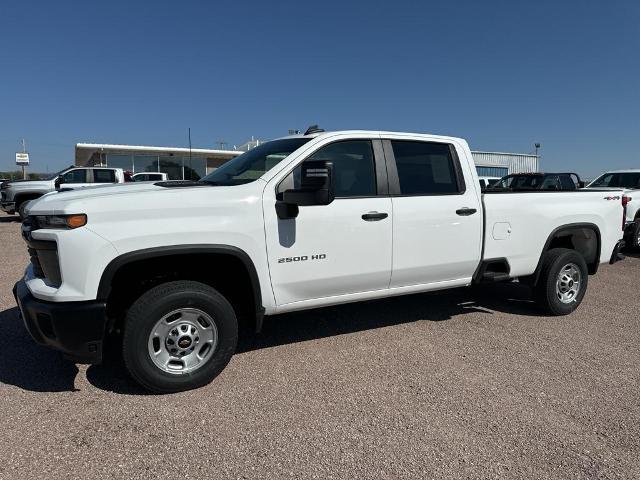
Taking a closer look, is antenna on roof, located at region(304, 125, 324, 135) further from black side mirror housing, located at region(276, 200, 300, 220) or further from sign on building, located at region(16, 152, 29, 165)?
sign on building, located at region(16, 152, 29, 165)

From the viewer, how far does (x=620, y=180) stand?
38.1 ft

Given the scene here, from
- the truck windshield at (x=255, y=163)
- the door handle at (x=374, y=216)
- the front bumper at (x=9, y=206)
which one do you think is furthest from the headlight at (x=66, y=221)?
the front bumper at (x=9, y=206)

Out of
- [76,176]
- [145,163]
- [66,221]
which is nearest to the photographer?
[66,221]

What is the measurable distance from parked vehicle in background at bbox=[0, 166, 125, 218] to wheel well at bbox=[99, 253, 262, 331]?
509 inches

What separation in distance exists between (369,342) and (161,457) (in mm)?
2280

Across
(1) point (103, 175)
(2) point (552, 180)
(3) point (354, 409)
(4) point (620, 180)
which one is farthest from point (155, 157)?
(3) point (354, 409)

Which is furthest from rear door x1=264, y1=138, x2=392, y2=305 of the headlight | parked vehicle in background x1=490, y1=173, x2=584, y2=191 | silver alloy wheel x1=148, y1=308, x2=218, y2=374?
parked vehicle in background x1=490, y1=173, x2=584, y2=191

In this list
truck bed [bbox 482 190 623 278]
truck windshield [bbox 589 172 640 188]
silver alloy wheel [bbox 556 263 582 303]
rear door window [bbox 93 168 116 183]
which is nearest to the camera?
truck bed [bbox 482 190 623 278]

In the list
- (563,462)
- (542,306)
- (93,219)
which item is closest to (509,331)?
(542,306)

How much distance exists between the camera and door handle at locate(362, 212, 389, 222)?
3.95 meters

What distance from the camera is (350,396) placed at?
135 inches

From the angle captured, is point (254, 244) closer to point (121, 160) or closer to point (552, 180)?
point (552, 180)

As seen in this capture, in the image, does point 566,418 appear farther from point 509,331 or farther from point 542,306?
point 542,306

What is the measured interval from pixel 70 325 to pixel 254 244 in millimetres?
1317
